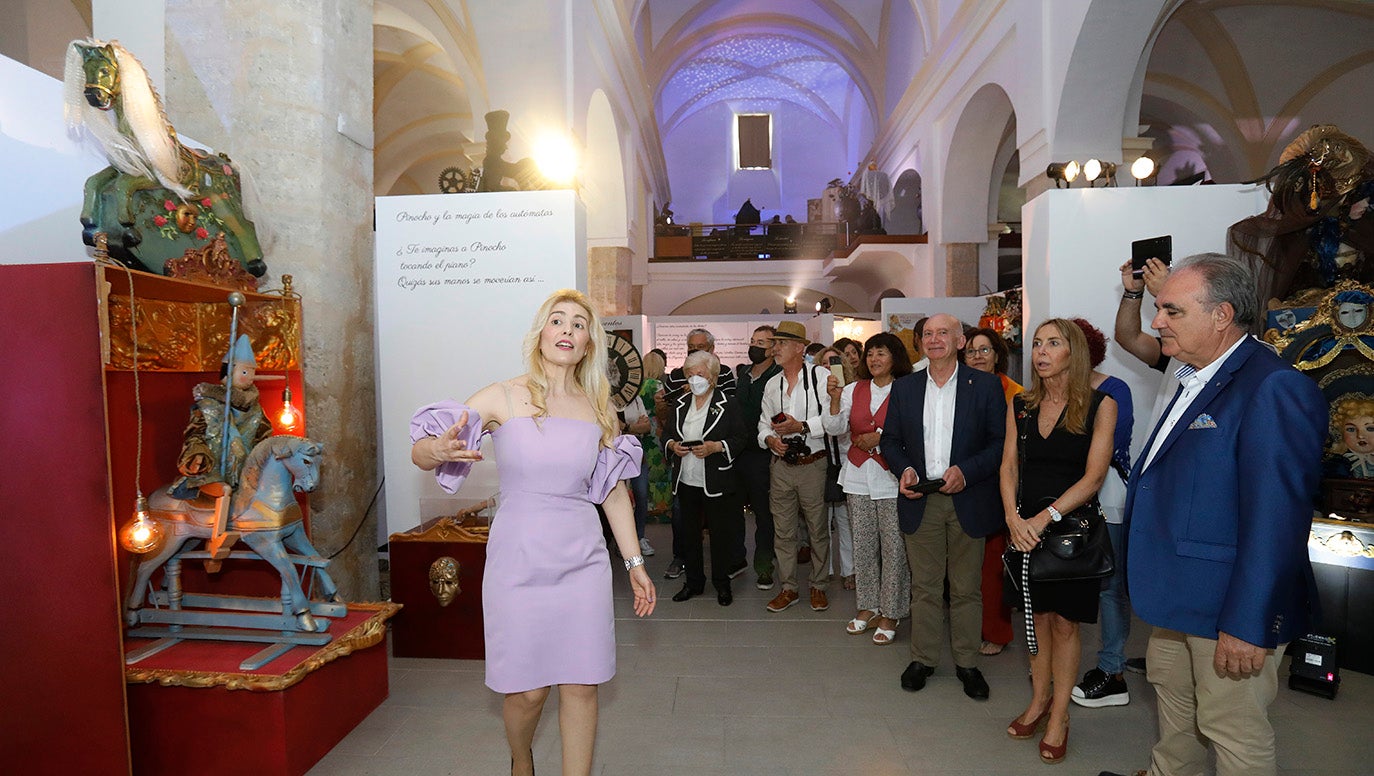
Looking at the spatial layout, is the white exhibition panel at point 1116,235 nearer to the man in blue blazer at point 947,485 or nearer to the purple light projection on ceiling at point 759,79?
the man in blue blazer at point 947,485

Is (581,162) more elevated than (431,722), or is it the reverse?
(581,162)

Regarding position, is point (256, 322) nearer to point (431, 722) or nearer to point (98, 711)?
point (98, 711)

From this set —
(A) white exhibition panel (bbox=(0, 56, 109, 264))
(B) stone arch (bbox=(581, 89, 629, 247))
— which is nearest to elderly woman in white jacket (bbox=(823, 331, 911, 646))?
(A) white exhibition panel (bbox=(0, 56, 109, 264))

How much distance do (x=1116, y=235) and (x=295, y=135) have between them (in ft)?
16.4

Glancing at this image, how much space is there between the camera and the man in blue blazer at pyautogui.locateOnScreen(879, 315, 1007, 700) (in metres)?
3.44

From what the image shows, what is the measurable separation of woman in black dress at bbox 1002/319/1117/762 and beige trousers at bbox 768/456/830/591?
1888 millimetres

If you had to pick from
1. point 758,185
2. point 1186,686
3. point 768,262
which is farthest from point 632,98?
point 758,185

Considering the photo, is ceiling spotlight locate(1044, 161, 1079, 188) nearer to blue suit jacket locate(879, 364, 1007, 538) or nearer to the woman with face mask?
blue suit jacket locate(879, 364, 1007, 538)

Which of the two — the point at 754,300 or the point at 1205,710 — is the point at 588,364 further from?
the point at 754,300

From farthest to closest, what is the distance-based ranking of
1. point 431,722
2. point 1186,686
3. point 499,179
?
1. point 499,179
2. point 431,722
3. point 1186,686

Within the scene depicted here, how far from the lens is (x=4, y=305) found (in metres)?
2.49

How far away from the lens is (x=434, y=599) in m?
4.00

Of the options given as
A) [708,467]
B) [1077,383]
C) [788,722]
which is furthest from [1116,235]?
[788,722]

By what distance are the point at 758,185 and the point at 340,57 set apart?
76.4ft
